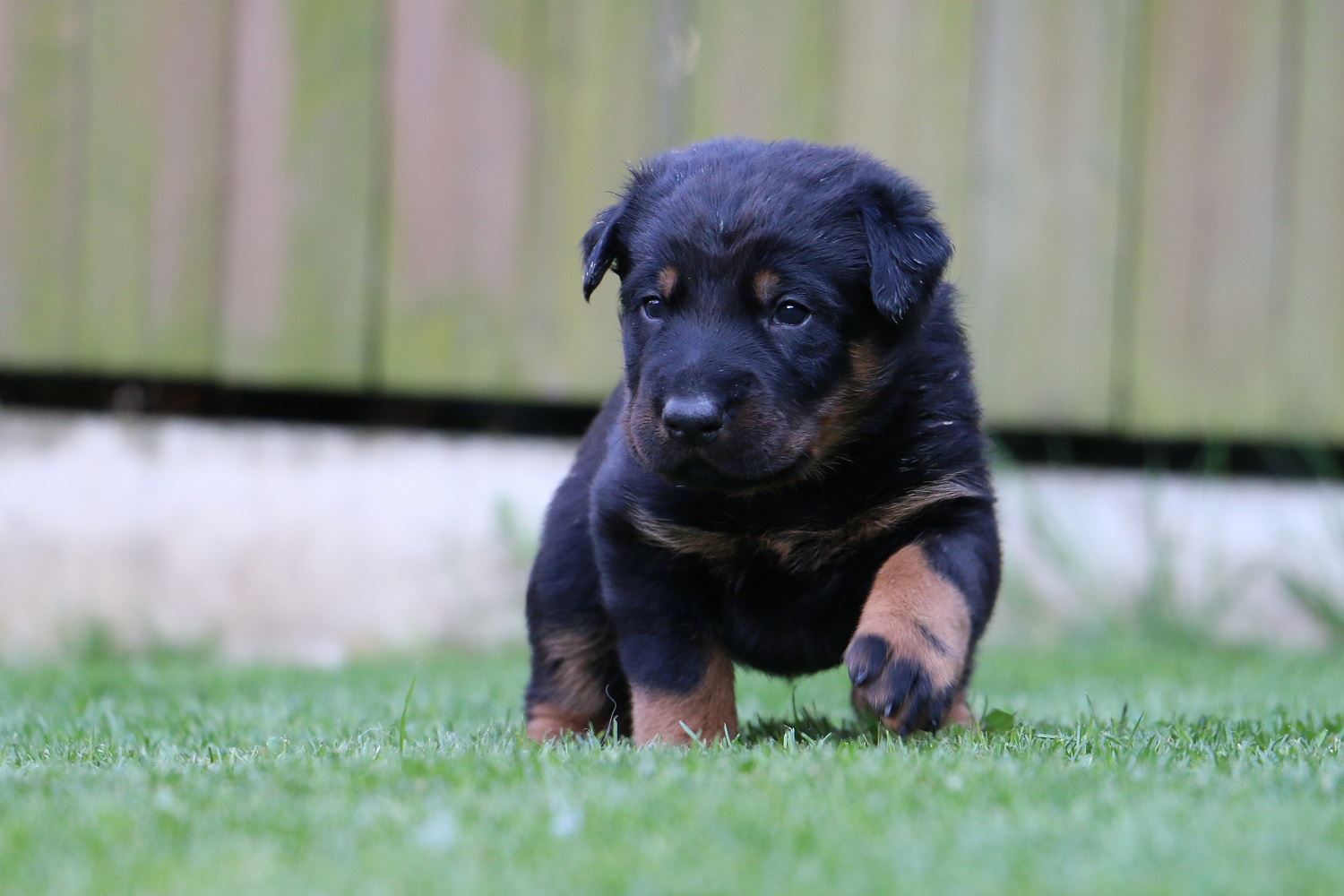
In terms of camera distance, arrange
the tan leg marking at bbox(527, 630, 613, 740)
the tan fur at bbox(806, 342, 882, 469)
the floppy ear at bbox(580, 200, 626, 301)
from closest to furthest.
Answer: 1. the tan fur at bbox(806, 342, 882, 469)
2. the floppy ear at bbox(580, 200, 626, 301)
3. the tan leg marking at bbox(527, 630, 613, 740)

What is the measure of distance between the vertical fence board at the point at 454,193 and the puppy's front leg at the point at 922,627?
10.2ft

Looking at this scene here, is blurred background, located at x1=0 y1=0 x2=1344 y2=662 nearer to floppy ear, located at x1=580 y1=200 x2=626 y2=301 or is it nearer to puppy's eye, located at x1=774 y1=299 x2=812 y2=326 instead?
floppy ear, located at x1=580 y1=200 x2=626 y2=301

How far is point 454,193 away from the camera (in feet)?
18.1

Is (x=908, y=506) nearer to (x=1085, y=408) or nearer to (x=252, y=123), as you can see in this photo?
(x=1085, y=408)

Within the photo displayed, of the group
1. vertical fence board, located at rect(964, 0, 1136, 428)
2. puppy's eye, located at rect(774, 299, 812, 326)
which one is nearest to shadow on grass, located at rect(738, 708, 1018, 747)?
puppy's eye, located at rect(774, 299, 812, 326)

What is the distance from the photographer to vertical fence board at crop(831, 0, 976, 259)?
552 centimetres

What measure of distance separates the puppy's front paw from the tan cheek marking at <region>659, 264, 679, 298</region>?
2.51ft

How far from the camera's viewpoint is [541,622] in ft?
10.4

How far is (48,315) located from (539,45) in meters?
2.02

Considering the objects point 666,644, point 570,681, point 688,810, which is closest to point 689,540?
point 666,644

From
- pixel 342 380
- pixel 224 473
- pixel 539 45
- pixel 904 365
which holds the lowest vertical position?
pixel 224 473

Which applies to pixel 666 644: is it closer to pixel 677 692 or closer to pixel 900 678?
pixel 677 692

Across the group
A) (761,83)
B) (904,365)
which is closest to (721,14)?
(761,83)

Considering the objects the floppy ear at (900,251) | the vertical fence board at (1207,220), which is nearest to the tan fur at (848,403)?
the floppy ear at (900,251)
